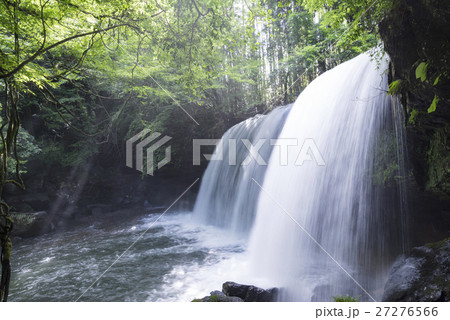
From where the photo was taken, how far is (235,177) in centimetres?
978

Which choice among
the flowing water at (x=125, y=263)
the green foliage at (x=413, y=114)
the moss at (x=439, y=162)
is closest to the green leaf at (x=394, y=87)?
the green foliage at (x=413, y=114)

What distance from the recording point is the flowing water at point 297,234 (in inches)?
190

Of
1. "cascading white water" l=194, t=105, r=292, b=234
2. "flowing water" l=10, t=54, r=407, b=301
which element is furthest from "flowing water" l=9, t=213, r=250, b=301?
"cascading white water" l=194, t=105, r=292, b=234

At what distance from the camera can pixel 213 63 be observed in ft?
15.6

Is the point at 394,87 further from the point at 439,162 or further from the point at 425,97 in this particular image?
the point at 439,162

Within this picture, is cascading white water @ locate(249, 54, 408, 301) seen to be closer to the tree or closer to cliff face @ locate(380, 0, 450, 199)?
cliff face @ locate(380, 0, 450, 199)

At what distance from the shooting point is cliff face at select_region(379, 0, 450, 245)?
2.94 metres

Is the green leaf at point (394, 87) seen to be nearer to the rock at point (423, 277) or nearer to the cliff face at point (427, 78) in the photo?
the cliff face at point (427, 78)

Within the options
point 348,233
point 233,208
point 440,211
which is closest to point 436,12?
point 440,211

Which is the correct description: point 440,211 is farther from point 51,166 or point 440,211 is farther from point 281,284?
point 51,166

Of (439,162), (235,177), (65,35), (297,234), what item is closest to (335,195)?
(297,234)

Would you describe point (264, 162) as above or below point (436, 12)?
below

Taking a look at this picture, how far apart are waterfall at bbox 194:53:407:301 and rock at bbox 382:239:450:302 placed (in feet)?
2.95

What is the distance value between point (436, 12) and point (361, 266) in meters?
4.22
